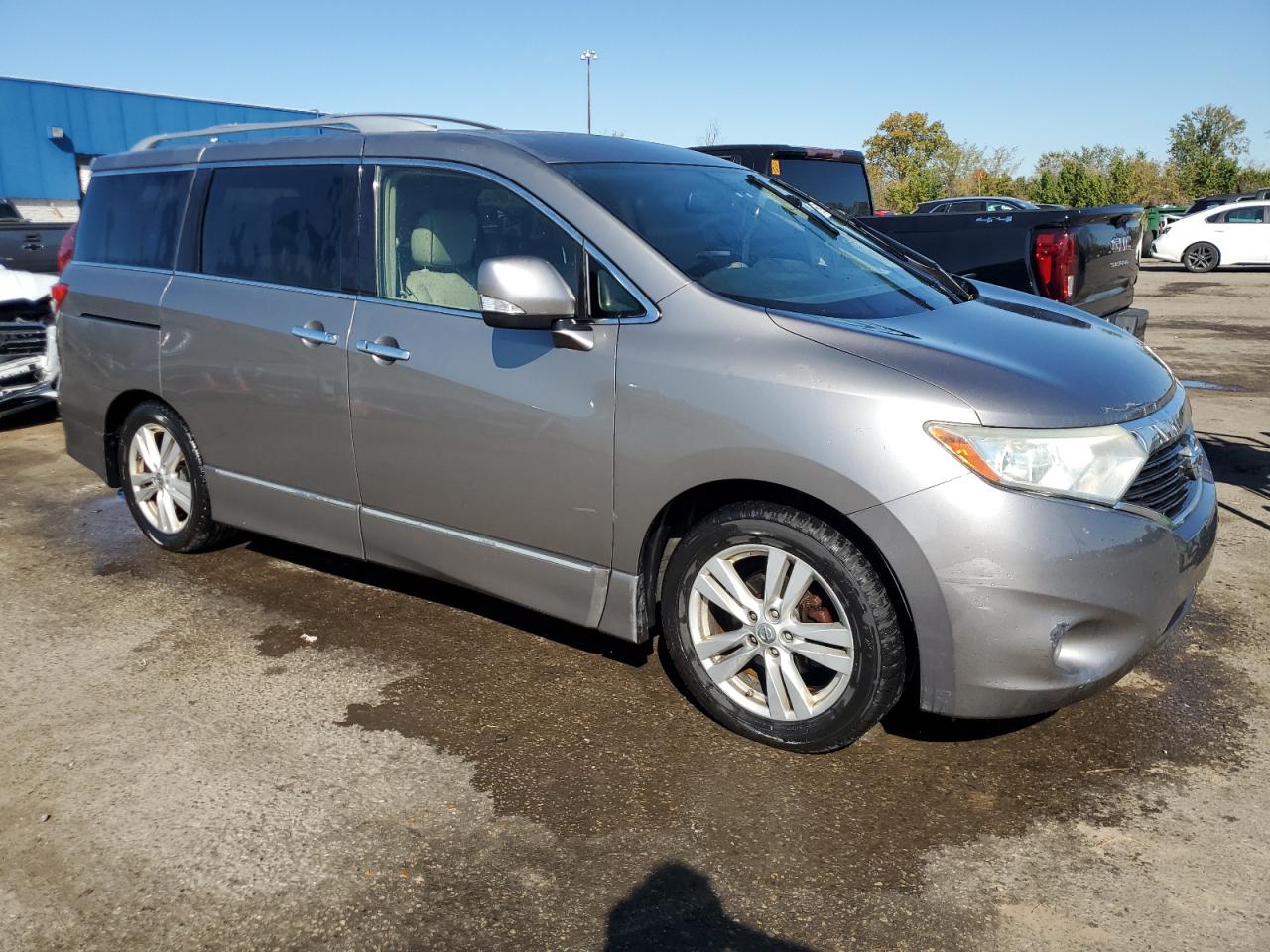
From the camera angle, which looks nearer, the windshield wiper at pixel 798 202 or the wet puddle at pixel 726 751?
the wet puddle at pixel 726 751

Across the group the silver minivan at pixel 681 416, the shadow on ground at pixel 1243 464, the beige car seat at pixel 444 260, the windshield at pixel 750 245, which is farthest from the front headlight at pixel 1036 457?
the shadow on ground at pixel 1243 464

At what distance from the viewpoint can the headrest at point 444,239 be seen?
3.77m

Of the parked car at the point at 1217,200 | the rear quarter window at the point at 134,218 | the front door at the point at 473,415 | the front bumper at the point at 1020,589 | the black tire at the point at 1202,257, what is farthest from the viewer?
the parked car at the point at 1217,200

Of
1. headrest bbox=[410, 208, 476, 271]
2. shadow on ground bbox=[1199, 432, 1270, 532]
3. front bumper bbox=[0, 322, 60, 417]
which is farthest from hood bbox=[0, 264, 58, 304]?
shadow on ground bbox=[1199, 432, 1270, 532]

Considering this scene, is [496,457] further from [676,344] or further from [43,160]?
[43,160]

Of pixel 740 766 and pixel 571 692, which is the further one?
pixel 571 692

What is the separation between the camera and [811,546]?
9.90ft

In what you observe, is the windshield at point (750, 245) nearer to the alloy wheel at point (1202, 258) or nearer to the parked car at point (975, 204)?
the parked car at point (975, 204)

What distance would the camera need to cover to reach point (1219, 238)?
23.5 metres

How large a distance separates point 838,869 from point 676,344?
A: 61.2 inches

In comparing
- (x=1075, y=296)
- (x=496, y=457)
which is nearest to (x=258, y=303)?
(x=496, y=457)

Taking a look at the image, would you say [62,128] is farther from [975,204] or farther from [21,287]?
[21,287]

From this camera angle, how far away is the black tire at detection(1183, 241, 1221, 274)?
23.7m

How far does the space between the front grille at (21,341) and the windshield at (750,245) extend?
5875mm
